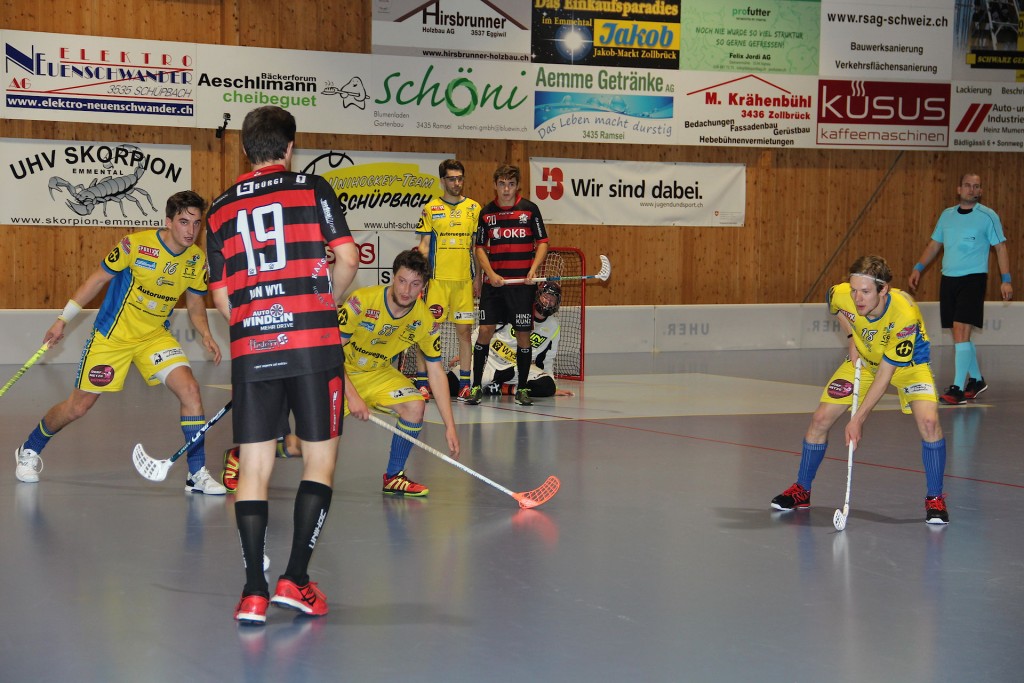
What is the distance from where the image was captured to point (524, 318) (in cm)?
970

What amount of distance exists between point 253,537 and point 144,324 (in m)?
2.46

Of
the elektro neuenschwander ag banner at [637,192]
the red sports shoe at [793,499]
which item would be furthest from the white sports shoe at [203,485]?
the elektro neuenschwander ag banner at [637,192]

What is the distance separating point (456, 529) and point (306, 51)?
357 inches

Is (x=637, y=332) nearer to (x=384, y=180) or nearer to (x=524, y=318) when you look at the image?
(x=384, y=180)

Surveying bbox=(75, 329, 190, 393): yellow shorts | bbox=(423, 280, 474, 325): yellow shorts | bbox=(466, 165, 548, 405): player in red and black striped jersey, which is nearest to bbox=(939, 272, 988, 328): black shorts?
bbox=(466, 165, 548, 405): player in red and black striped jersey

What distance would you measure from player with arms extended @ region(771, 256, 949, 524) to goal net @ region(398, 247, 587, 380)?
18.8 ft

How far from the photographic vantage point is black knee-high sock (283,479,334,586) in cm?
397

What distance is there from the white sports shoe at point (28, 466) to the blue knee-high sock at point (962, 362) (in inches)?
284

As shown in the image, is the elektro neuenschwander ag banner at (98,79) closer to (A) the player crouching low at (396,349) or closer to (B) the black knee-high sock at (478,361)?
(B) the black knee-high sock at (478,361)

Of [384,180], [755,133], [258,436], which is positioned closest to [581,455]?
[258,436]

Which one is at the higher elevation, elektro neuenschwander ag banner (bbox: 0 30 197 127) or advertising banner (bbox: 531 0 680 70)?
advertising banner (bbox: 531 0 680 70)

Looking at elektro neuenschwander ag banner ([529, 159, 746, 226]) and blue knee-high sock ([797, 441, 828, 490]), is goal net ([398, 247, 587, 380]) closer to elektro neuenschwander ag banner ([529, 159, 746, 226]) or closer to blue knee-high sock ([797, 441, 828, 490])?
elektro neuenschwander ag banner ([529, 159, 746, 226])

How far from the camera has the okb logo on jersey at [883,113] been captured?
15422 mm

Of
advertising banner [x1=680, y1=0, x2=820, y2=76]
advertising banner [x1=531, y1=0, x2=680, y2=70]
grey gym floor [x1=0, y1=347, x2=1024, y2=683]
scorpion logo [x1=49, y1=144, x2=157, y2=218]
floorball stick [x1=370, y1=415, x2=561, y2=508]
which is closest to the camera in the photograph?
grey gym floor [x1=0, y1=347, x2=1024, y2=683]
